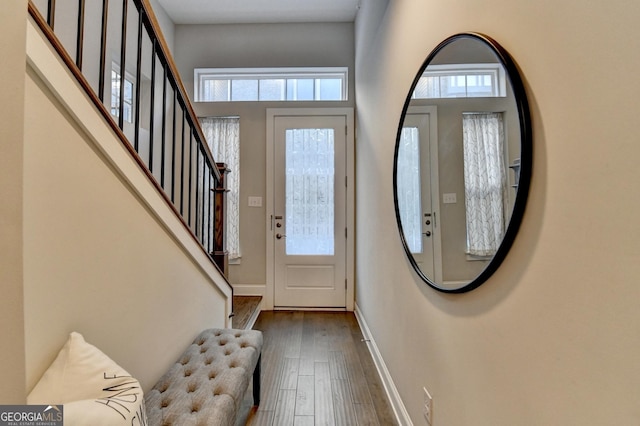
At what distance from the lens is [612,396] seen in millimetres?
498

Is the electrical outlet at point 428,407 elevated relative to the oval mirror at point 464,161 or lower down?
lower down

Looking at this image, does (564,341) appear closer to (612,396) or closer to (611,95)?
(612,396)

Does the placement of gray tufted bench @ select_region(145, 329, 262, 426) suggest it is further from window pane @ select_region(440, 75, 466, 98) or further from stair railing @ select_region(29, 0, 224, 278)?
window pane @ select_region(440, 75, 466, 98)

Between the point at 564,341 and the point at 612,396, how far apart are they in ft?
0.35

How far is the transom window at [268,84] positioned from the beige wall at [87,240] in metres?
2.72

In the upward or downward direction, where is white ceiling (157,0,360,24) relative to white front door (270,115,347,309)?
upward

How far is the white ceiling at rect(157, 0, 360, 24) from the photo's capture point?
3297mm

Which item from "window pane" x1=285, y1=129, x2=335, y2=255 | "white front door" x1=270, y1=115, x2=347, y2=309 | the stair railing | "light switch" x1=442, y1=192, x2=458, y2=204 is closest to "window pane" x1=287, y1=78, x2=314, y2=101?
"white front door" x1=270, y1=115, x2=347, y2=309

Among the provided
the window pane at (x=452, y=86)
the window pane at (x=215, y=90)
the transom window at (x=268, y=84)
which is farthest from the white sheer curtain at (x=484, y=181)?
the window pane at (x=215, y=90)

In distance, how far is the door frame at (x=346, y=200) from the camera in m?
3.50

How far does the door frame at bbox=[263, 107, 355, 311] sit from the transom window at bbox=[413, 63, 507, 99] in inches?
84.8

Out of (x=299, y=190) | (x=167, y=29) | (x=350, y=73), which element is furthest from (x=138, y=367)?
(x=167, y=29)

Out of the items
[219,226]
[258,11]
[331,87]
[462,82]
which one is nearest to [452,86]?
[462,82]

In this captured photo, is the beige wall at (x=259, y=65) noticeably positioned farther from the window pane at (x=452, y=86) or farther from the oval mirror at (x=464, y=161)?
the window pane at (x=452, y=86)
